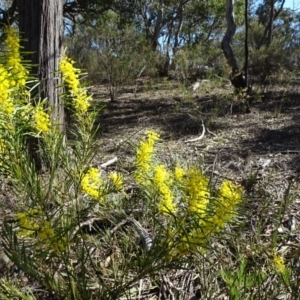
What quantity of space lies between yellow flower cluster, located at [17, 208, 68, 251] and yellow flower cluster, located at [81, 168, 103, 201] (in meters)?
0.21

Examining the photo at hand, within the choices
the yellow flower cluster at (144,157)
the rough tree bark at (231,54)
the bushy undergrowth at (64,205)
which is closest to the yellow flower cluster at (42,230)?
the bushy undergrowth at (64,205)

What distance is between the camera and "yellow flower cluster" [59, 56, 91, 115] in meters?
1.27

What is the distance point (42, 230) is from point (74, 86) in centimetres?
47

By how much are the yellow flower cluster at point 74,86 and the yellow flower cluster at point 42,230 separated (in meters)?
0.36

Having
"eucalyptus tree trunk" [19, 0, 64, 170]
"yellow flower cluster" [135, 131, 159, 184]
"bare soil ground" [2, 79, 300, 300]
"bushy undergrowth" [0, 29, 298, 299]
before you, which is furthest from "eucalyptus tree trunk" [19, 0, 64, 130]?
"bushy undergrowth" [0, 29, 298, 299]

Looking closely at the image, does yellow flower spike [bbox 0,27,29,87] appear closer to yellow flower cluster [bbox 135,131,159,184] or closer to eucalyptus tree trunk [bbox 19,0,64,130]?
yellow flower cluster [bbox 135,131,159,184]

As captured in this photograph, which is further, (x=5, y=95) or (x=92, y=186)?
(x=92, y=186)

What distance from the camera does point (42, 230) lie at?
3.97 feet

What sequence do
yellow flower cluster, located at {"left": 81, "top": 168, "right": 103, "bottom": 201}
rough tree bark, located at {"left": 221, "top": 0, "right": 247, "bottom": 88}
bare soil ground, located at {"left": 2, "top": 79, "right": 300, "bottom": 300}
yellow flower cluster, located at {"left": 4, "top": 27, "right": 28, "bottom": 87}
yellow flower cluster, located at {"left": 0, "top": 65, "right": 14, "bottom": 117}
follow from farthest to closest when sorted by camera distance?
rough tree bark, located at {"left": 221, "top": 0, "right": 247, "bottom": 88} < bare soil ground, located at {"left": 2, "top": 79, "right": 300, "bottom": 300} < yellow flower cluster, located at {"left": 81, "top": 168, "right": 103, "bottom": 201} < yellow flower cluster, located at {"left": 4, "top": 27, "right": 28, "bottom": 87} < yellow flower cluster, located at {"left": 0, "top": 65, "right": 14, "bottom": 117}

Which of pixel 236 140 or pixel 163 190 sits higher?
pixel 163 190

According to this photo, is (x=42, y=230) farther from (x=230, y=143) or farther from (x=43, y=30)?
(x=230, y=143)

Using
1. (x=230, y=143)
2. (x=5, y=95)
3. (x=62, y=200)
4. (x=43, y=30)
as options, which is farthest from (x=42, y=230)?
(x=230, y=143)

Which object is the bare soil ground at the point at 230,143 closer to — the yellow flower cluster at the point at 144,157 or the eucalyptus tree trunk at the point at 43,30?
the yellow flower cluster at the point at 144,157

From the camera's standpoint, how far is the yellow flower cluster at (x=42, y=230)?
3.90 feet
